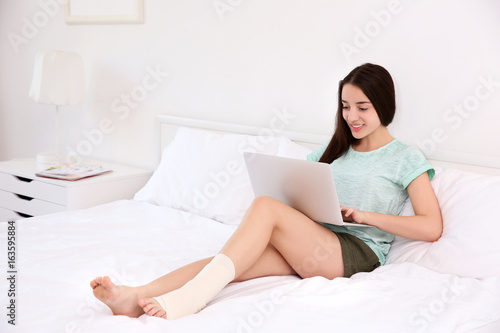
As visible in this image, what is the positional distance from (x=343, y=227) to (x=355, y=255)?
0.43 feet

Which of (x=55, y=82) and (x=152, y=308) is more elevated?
(x=55, y=82)

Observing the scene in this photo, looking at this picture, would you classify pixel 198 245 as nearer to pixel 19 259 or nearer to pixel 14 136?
pixel 19 259

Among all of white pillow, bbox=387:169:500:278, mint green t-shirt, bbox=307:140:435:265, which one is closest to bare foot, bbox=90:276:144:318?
mint green t-shirt, bbox=307:140:435:265

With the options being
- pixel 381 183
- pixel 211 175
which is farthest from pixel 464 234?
pixel 211 175

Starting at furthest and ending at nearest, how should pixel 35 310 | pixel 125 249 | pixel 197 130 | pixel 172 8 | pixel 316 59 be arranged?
1. pixel 172 8
2. pixel 197 130
3. pixel 316 59
4. pixel 125 249
5. pixel 35 310

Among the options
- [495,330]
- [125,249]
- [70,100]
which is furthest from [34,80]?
[495,330]

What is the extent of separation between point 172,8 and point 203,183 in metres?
1.01

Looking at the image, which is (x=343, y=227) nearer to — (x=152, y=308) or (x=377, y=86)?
(x=377, y=86)

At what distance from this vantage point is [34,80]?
9.71 ft

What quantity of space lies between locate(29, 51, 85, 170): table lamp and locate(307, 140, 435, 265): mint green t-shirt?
1769 mm

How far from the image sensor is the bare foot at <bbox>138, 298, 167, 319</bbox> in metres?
1.26

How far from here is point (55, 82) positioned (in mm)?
2914

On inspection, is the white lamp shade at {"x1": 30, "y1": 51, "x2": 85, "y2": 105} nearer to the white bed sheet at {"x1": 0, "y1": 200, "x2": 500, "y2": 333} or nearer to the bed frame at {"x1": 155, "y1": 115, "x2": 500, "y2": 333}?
the bed frame at {"x1": 155, "y1": 115, "x2": 500, "y2": 333}

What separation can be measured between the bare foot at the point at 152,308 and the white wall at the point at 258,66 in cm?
116
